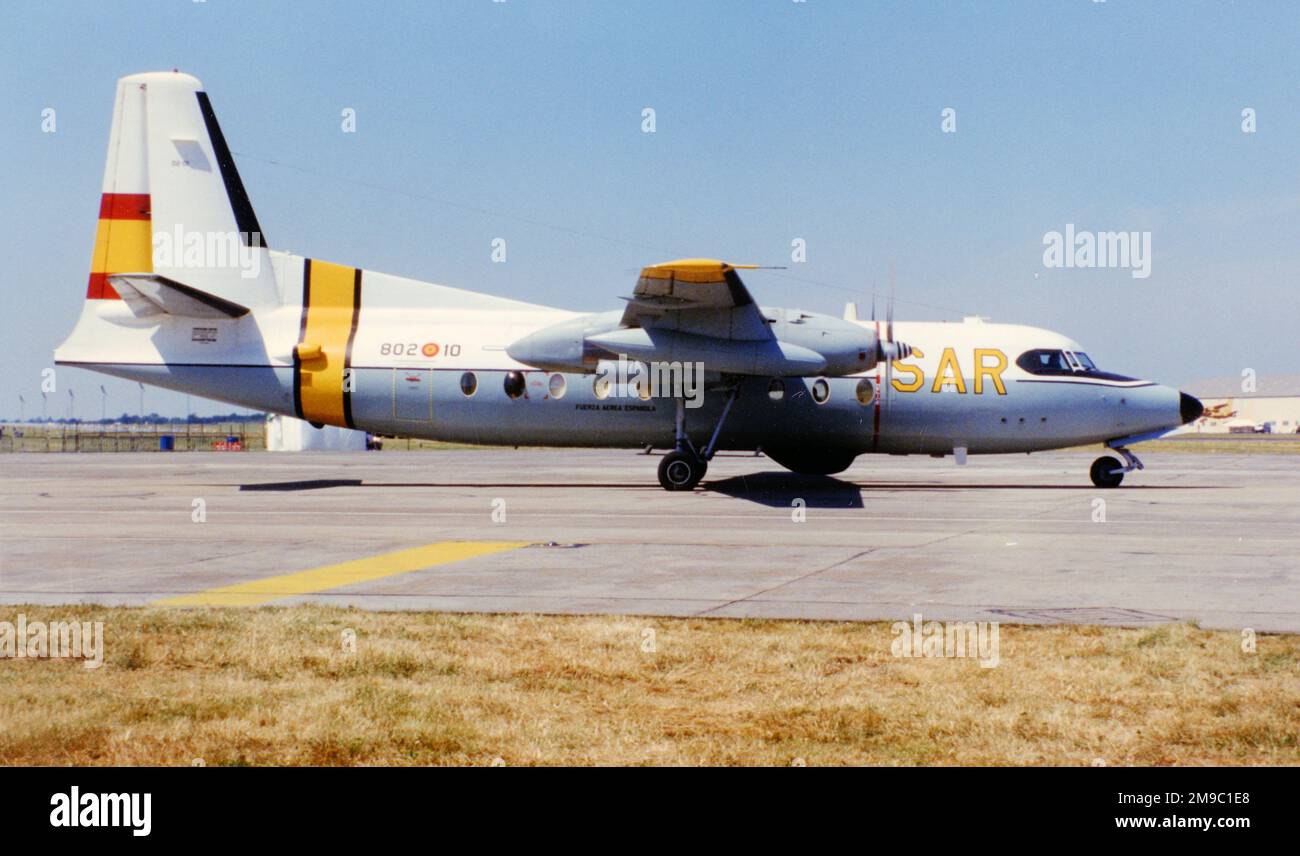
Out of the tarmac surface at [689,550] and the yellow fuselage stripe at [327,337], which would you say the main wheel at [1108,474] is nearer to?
the tarmac surface at [689,550]

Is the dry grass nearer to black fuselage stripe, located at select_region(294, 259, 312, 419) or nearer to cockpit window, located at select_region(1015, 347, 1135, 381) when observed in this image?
black fuselage stripe, located at select_region(294, 259, 312, 419)

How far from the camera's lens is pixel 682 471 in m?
25.0

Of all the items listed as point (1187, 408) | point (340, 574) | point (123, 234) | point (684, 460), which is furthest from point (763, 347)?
point (123, 234)

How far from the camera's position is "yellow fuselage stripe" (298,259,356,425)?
83.5 ft

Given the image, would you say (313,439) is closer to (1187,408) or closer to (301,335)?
(301,335)

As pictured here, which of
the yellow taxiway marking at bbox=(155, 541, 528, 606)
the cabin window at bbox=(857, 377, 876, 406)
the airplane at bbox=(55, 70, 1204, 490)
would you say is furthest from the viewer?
the cabin window at bbox=(857, 377, 876, 406)

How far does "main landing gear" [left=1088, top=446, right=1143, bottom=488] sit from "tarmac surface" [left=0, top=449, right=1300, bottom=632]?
2.77 feet

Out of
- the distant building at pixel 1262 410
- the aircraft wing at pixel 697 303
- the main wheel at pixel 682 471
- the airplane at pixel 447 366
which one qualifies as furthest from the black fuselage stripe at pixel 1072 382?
the distant building at pixel 1262 410

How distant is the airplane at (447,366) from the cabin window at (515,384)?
3 centimetres

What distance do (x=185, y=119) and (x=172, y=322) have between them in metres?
5.11

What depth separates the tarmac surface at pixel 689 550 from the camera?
10.2 meters

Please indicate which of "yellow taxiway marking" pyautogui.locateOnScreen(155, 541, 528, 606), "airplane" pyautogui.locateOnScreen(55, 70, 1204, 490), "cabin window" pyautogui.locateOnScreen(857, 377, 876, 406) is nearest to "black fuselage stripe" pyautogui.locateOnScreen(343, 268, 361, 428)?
"airplane" pyautogui.locateOnScreen(55, 70, 1204, 490)

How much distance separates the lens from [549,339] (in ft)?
80.3
